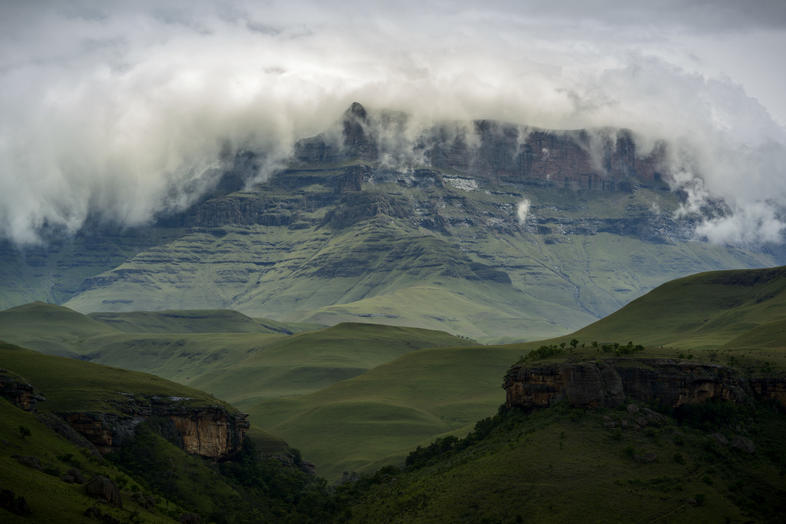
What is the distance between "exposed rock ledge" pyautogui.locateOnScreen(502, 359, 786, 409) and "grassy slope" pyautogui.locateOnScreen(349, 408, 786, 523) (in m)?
3.41

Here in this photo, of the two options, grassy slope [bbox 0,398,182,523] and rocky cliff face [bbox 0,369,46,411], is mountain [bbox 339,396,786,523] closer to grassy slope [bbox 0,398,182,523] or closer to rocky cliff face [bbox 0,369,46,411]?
grassy slope [bbox 0,398,182,523]

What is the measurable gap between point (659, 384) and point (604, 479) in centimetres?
2790

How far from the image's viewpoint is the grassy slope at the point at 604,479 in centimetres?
15338

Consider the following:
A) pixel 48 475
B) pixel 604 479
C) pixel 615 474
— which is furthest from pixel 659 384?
pixel 48 475

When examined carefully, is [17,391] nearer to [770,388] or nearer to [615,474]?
[615,474]

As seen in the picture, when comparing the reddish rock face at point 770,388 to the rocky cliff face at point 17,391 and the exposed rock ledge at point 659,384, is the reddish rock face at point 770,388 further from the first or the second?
the rocky cliff face at point 17,391

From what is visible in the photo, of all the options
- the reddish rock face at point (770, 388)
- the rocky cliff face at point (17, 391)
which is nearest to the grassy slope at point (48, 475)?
the rocky cliff face at point (17, 391)

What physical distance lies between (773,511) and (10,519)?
97.7 metres

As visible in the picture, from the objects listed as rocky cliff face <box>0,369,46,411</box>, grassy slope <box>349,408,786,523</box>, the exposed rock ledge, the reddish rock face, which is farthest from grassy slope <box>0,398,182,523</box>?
the reddish rock face

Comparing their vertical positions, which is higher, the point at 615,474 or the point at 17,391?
the point at 17,391

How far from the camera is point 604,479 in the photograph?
160250 millimetres

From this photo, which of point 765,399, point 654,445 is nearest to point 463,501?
point 654,445

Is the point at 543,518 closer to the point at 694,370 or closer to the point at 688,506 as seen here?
the point at 688,506

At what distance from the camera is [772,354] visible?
199 metres
